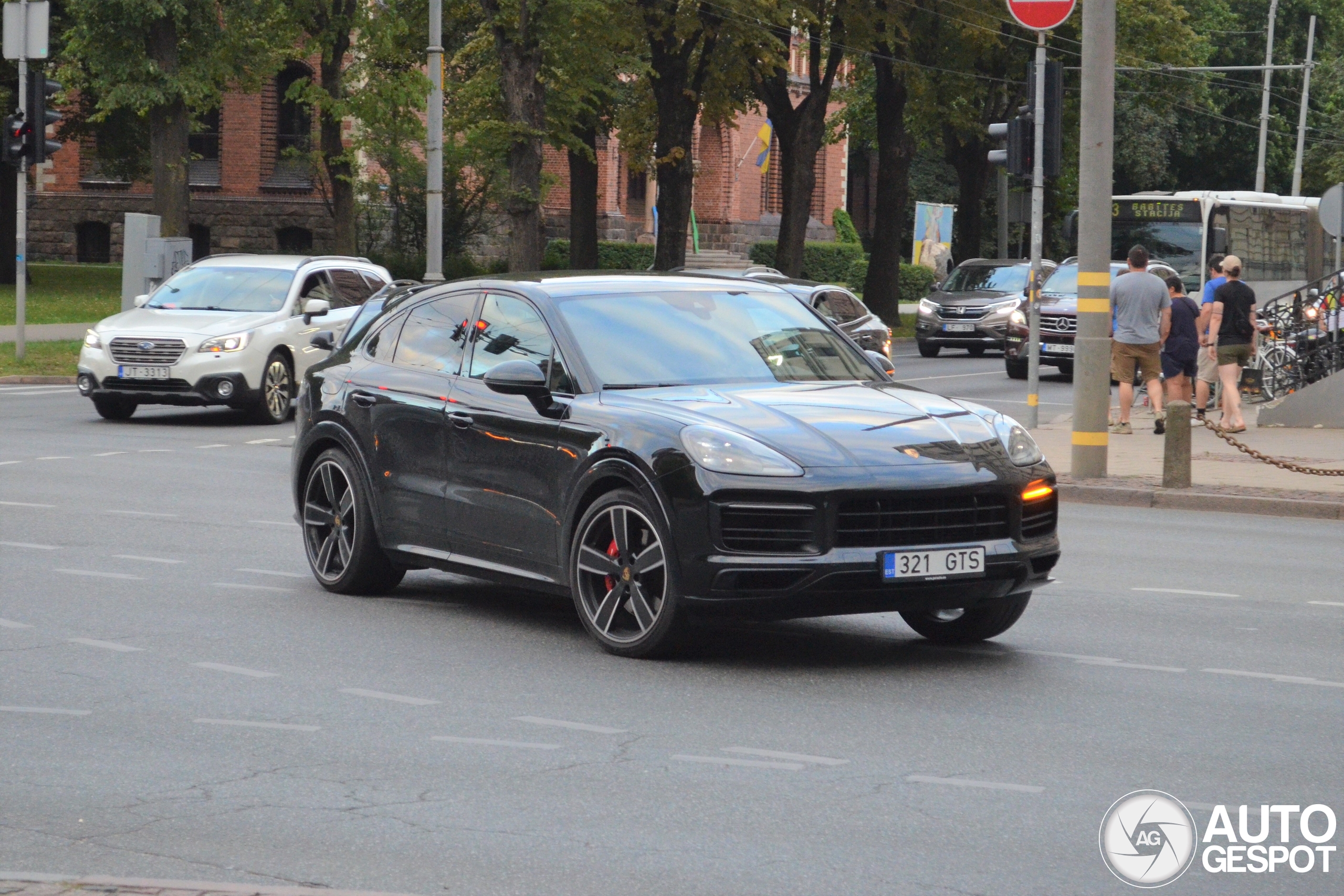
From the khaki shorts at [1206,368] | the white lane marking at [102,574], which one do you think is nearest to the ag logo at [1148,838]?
the white lane marking at [102,574]

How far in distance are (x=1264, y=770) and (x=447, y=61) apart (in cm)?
4716

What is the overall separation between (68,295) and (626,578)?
39.2 m

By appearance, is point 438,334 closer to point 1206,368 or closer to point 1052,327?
point 1206,368

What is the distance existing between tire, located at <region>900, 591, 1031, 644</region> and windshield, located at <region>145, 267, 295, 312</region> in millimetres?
14119

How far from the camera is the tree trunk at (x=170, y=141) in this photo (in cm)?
3872

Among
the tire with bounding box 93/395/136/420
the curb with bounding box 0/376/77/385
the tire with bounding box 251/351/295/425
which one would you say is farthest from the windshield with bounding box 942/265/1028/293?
the tire with bounding box 93/395/136/420

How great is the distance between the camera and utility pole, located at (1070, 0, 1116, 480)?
15484 mm

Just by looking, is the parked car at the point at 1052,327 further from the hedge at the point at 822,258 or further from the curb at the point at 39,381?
the hedge at the point at 822,258

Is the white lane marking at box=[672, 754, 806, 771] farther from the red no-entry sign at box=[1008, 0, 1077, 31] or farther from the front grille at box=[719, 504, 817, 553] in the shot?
the red no-entry sign at box=[1008, 0, 1077, 31]

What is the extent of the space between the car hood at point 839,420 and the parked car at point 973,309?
2849 centimetres

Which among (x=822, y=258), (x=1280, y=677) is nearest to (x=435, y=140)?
(x=1280, y=677)

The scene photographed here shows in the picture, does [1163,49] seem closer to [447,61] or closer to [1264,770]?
[447,61]

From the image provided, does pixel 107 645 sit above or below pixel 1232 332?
below

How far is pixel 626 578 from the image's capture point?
816 cm
